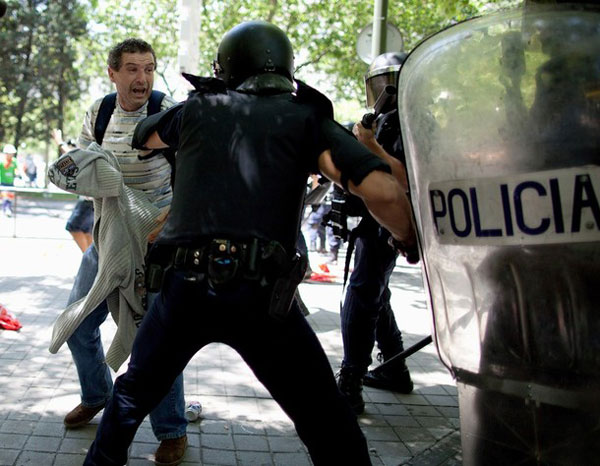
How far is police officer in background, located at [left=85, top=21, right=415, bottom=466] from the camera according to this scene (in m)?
2.20

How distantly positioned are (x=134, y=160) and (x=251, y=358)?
1.43 m

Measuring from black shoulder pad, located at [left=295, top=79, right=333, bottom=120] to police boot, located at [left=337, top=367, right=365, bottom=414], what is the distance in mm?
2183

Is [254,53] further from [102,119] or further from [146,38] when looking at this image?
[146,38]

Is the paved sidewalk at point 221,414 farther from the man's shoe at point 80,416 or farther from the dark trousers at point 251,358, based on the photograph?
the dark trousers at point 251,358

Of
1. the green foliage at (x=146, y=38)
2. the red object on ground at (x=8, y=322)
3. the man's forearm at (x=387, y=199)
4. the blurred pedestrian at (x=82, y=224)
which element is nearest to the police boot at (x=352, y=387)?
the man's forearm at (x=387, y=199)

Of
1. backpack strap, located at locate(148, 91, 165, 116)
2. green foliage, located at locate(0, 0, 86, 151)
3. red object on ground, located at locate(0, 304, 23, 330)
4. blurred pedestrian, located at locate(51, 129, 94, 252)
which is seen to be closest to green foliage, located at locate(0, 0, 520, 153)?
green foliage, located at locate(0, 0, 86, 151)

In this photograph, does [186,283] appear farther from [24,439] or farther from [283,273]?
[24,439]

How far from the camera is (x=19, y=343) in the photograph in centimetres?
525

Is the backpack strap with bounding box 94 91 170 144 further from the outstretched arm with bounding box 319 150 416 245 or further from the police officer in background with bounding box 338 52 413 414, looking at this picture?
the outstretched arm with bounding box 319 150 416 245

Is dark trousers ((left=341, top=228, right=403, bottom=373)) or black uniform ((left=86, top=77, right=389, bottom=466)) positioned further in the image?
dark trousers ((left=341, top=228, right=403, bottom=373))

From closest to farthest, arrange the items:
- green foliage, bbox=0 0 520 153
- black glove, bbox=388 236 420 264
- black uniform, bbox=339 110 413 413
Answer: black glove, bbox=388 236 420 264 < black uniform, bbox=339 110 413 413 < green foliage, bbox=0 0 520 153

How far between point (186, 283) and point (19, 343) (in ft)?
11.5

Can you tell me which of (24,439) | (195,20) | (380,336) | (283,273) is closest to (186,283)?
(283,273)

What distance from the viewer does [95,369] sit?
3.50 meters
